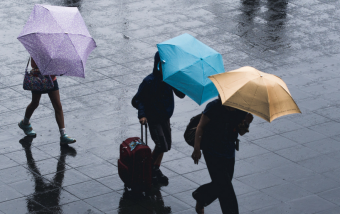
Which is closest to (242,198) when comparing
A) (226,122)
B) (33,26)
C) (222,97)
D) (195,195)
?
(195,195)

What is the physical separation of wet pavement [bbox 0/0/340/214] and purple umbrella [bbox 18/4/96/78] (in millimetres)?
1475

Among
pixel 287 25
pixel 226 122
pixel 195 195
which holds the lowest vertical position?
pixel 287 25

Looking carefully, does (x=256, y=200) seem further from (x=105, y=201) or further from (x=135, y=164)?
(x=105, y=201)

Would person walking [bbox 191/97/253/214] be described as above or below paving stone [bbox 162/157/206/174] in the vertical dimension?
above

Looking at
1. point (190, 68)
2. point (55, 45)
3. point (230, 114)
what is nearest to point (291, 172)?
point (230, 114)

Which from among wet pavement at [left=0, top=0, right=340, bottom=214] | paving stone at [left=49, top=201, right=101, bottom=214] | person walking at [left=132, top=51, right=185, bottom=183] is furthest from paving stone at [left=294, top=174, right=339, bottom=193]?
paving stone at [left=49, top=201, right=101, bottom=214]

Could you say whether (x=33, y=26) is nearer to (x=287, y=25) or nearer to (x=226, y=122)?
(x=226, y=122)

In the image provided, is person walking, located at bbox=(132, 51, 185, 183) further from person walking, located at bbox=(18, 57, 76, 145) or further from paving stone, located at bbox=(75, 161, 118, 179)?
person walking, located at bbox=(18, 57, 76, 145)

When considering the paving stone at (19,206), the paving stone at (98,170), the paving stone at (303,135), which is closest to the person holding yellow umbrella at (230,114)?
the paving stone at (98,170)

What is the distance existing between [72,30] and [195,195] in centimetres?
262

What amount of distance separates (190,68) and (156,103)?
84 cm

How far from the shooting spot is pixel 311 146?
8.66 meters

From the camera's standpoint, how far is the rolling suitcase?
6.85 meters

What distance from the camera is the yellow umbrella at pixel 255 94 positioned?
5594 millimetres
